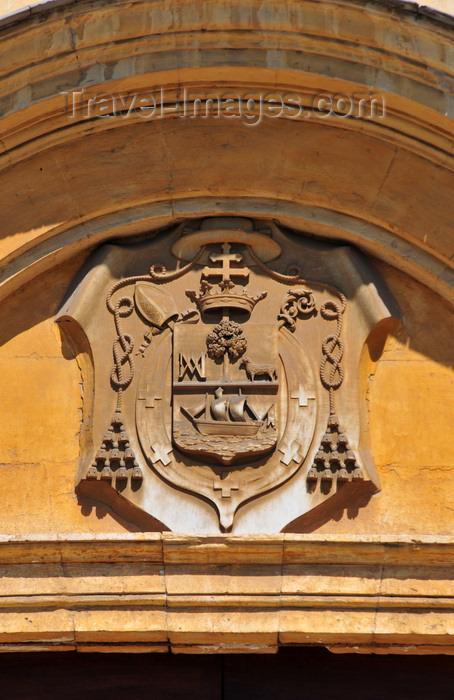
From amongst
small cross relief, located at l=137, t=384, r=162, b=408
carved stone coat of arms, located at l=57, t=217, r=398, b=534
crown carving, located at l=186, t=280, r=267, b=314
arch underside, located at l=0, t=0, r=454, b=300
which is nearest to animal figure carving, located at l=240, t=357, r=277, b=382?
carved stone coat of arms, located at l=57, t=217, r=398, b=534

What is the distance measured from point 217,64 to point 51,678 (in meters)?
2.65

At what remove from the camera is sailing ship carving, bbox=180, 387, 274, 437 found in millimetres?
5055

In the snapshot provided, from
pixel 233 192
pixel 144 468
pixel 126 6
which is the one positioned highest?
pixel 126 6

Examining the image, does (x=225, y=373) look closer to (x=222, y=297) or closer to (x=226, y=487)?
(x=222, y=297)

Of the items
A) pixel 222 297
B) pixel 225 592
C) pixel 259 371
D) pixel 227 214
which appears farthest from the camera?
pixel 227 214

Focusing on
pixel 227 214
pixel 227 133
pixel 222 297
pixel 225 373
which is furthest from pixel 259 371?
pixel 227 133

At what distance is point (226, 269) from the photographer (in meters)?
5.33

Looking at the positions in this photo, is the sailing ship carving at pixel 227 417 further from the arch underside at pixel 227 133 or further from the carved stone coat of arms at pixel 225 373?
the arch underside at pixel 227 133

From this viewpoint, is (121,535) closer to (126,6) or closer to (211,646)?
(211,646)

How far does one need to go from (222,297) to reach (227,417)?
547 millimetres

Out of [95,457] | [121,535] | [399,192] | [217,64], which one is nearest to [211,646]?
[121,535]

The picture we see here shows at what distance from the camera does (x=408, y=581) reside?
15.8 feet

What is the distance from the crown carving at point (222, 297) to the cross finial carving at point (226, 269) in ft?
0.11

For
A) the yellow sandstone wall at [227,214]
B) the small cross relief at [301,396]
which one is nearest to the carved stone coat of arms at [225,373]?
the small cross relief at [301,396]
